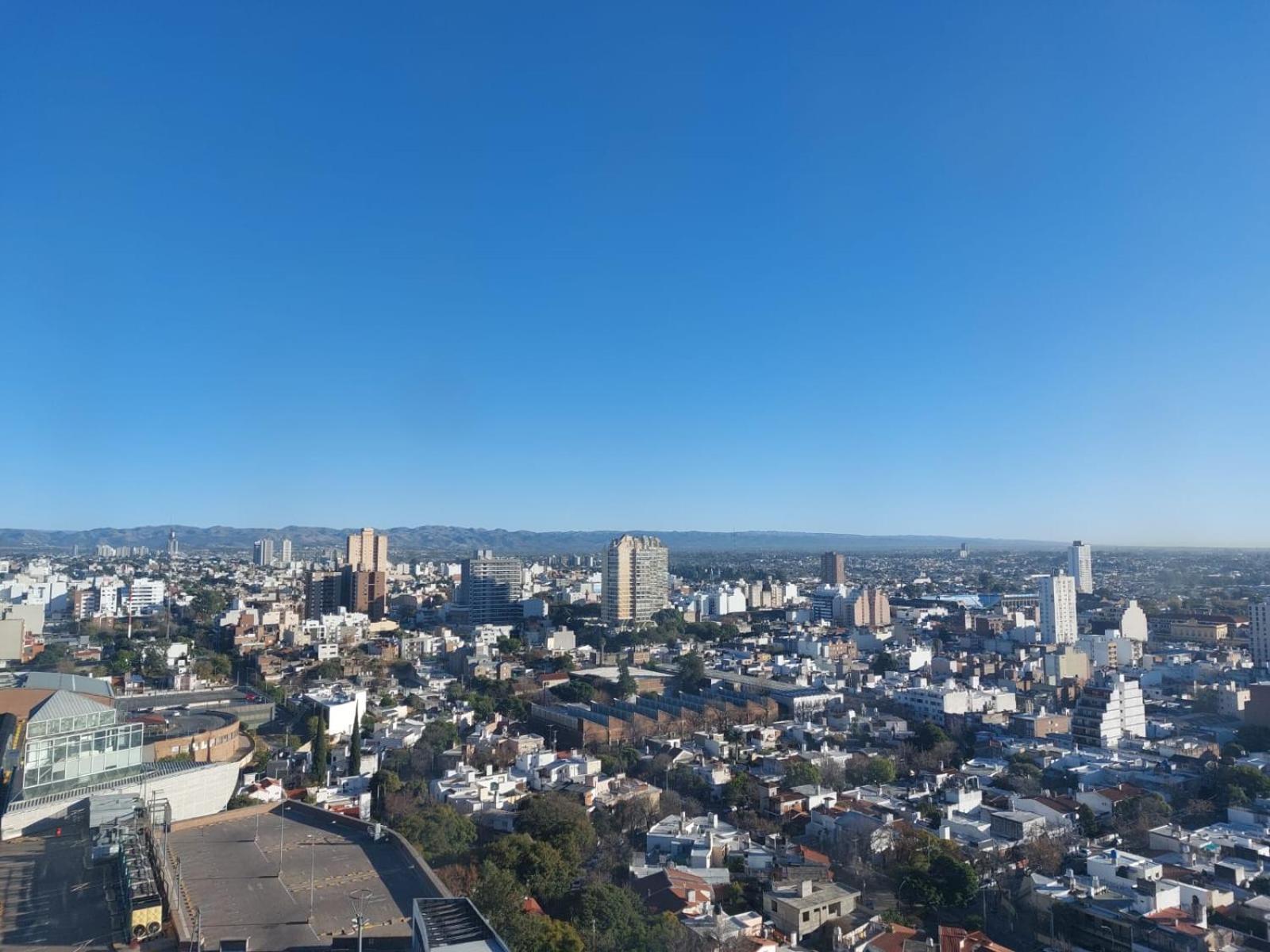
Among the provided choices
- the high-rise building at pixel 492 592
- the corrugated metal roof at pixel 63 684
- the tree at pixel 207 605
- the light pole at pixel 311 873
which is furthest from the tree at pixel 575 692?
the tree at pixel 207 605

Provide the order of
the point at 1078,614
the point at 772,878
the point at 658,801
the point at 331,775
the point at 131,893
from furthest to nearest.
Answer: the point at 1078,614
the point at 331,775
the point at 658,801
the point at 772,878
the point at 131,893

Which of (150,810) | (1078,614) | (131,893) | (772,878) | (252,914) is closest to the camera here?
(131,893)

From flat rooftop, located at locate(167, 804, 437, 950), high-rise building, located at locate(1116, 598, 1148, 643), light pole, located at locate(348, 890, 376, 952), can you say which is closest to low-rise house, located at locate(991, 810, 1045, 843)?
flat rooftop, located at locate(167, 804, 437, 950)

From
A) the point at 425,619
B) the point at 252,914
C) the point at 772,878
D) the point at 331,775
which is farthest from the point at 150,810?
the point at 425,619

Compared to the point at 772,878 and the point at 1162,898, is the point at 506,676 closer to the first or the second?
the point at 772,878

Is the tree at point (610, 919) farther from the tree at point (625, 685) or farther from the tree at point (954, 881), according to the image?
the tree at point (625, 685)
